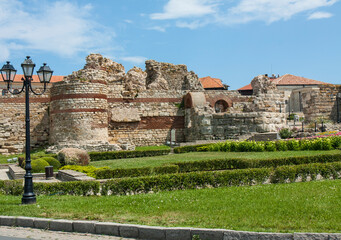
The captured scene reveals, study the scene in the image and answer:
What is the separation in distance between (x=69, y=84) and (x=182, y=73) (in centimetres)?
1040

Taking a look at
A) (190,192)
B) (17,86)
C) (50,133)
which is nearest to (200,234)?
(190,192)

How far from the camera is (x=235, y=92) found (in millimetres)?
30688

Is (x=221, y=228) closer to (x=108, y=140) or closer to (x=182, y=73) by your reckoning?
(x=108, y=140)

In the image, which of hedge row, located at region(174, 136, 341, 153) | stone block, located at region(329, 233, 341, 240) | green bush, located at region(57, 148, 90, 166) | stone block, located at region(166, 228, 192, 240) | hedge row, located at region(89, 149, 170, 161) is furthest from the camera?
hedge row, located at region(89, 149, 170, 161)

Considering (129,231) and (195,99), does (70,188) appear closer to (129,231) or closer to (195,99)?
(129,231)

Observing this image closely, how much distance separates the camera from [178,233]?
22.3ft

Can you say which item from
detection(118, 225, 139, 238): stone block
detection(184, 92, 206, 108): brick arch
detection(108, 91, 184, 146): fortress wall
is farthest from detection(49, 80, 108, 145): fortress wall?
detection(118, 225, 139, 238): stone block

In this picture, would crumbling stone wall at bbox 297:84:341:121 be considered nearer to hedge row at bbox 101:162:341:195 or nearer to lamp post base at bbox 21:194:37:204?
hedge row at bbox 101:162:341:195

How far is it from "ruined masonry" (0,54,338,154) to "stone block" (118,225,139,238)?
59.6ft

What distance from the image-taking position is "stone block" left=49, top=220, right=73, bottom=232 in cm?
780

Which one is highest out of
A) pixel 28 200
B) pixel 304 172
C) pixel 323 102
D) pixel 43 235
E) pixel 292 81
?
pixel 292 81

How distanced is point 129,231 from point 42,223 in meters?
2.12

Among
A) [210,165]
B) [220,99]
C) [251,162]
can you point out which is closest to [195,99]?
[220,99]

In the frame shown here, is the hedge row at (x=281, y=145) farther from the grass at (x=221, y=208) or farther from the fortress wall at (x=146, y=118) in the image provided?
the grass at (x=221, y=208)
